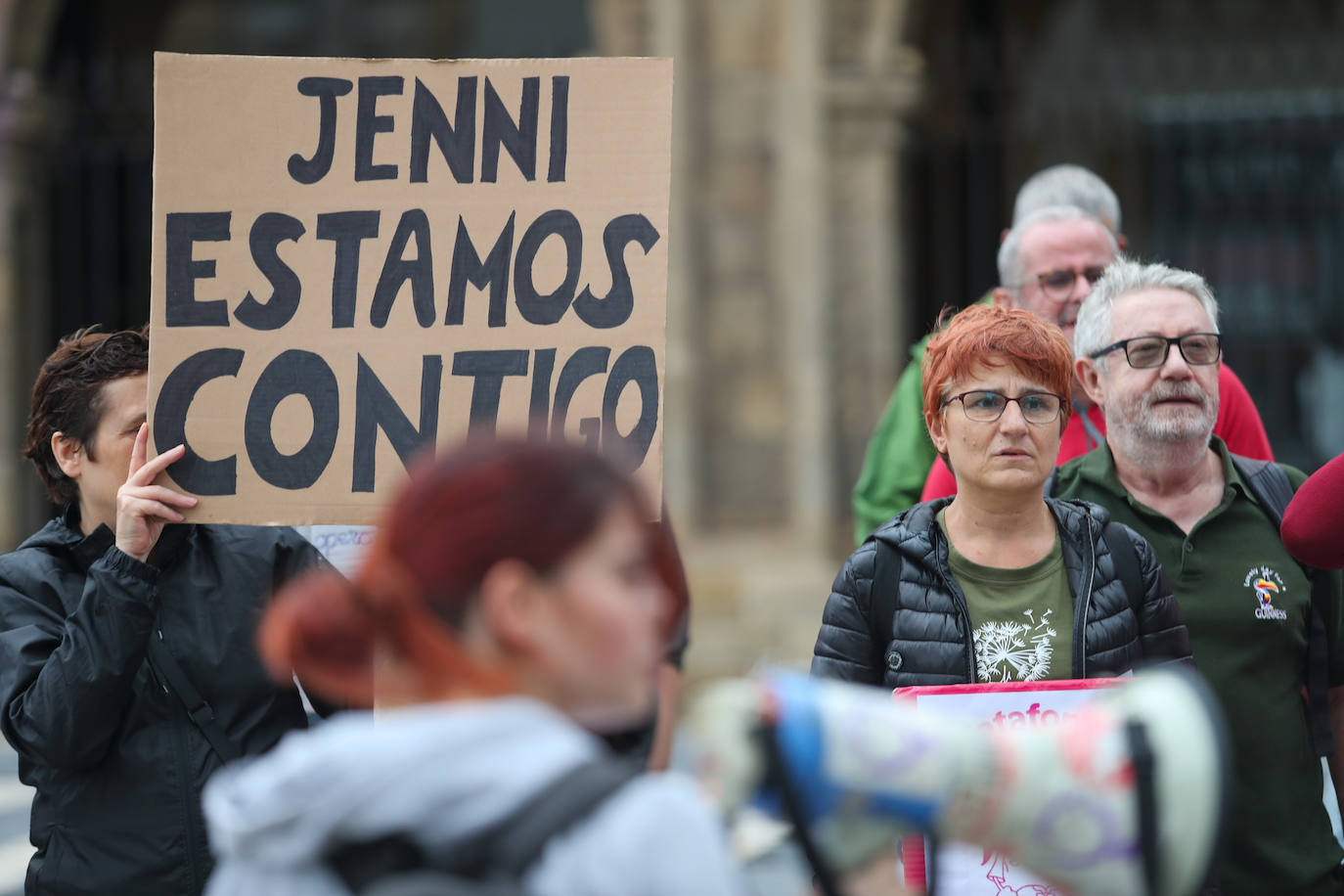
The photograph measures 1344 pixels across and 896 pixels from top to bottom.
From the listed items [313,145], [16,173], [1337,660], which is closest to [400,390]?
[313,145]

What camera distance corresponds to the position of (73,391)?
253 cm

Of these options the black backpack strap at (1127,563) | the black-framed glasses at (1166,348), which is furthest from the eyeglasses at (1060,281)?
the black backpack strap at (1127,563)

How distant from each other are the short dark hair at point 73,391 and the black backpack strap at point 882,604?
122 cm

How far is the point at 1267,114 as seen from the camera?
32.1 ft

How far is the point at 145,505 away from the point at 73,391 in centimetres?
29

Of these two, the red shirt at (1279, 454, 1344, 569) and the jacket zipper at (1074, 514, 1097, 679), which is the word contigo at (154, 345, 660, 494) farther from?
the red shirt at (1279, 454, 1344, 569)

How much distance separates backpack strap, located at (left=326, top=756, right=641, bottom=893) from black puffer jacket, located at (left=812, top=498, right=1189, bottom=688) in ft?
3.97

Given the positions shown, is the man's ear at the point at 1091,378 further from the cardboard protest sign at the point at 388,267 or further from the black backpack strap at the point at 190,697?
the black backpack strap at the point at 190,697

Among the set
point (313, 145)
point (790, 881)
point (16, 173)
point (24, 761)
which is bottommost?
point (790, 881)

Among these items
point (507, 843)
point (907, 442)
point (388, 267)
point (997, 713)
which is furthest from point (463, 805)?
point (907, 442)

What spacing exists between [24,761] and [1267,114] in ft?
29.6

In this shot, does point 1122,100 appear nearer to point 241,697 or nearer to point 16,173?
point 16,173

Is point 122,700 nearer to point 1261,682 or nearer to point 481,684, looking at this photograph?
point 481,684

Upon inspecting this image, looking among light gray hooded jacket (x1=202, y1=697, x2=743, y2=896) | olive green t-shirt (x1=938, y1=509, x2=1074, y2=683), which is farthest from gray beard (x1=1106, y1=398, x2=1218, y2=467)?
light gray hooded jacket (x1=202, y1=697, x2=743, y2=896)
